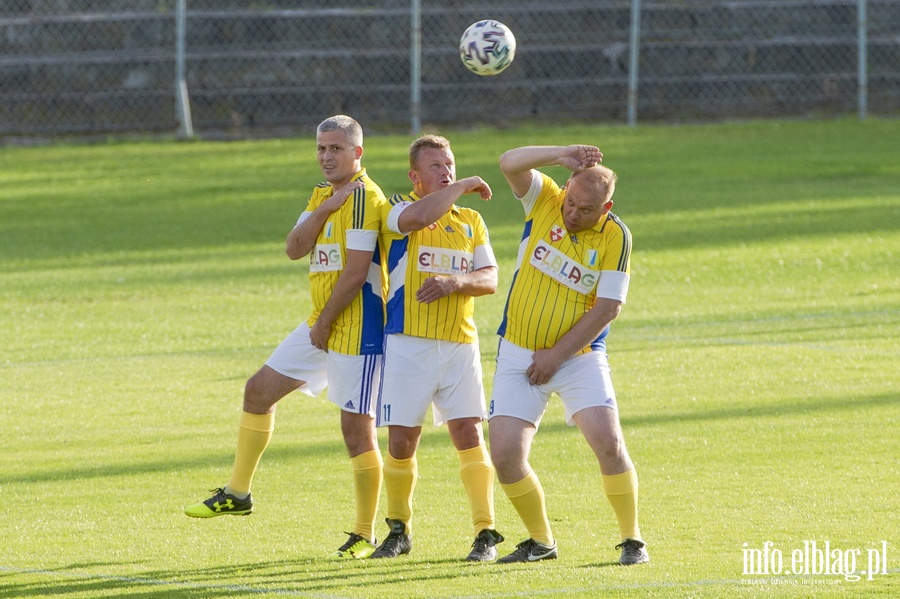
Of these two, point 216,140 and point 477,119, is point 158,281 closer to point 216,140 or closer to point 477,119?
point 216,140

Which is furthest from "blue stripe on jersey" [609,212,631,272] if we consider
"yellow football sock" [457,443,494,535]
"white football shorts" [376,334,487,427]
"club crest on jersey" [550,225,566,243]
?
"yellow football sock" [457,443,494,535]

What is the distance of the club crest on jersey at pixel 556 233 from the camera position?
22.2ft

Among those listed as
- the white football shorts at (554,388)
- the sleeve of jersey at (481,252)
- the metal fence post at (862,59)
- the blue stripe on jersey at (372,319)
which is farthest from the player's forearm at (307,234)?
the metal fence post at (862,59)

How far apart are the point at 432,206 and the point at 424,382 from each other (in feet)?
2.82

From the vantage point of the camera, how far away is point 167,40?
2514 cm

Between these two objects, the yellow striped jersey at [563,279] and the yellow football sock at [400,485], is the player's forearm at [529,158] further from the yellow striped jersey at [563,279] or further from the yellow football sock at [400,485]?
the yellow football sock at [400,485]

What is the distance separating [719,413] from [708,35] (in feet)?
56.5

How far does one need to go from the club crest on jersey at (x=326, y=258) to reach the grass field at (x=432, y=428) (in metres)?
1.40

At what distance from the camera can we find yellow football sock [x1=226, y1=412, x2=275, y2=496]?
7.41 meters

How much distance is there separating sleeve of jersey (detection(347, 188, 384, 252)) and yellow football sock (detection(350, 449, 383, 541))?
3.44 ft

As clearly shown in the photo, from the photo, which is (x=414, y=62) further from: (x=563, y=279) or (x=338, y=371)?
(x=563, y=279)

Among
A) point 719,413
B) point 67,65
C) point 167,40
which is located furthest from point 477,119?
point 719,413

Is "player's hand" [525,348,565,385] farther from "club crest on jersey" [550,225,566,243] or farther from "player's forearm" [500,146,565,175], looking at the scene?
"player's forearm" [500,146,565,175]

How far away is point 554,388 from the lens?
6.68 m
